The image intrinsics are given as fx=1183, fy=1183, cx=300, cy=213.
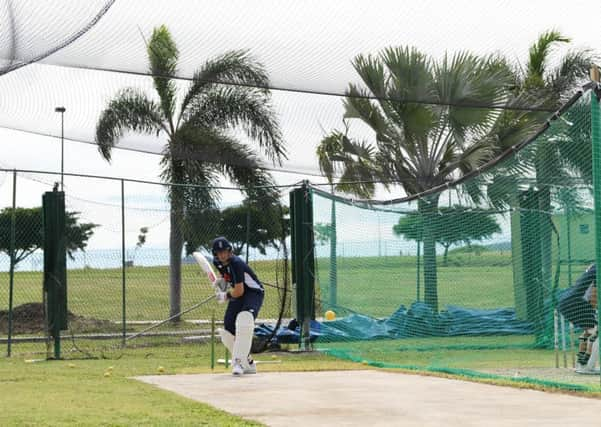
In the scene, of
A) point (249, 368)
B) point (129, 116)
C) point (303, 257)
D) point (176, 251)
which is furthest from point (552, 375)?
point (129, 116)

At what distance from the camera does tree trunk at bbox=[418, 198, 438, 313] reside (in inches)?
600

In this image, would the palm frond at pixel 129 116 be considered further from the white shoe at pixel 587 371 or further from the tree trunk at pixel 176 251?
the white shoe at pixel 587 371

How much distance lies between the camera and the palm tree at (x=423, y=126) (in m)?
20.0

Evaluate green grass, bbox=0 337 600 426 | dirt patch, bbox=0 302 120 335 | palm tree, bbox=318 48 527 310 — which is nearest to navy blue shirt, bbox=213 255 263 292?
green grass, bbox=0 337 600 426

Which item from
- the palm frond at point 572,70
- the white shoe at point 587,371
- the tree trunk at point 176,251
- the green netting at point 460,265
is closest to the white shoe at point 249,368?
the green netting at point 460,265

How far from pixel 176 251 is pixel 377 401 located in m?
9.43

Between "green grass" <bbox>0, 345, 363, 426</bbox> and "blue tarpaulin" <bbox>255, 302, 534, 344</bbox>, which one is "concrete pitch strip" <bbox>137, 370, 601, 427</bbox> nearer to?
"green grass" <bbox>0, 345, 363, 426</bbox>

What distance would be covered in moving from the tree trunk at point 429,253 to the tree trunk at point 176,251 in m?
4.06

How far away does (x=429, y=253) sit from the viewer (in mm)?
15594

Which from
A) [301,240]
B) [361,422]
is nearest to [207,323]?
[301,240]

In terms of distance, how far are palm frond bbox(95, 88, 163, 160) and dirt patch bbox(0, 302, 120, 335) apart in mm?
2949

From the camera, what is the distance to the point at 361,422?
25.4 ft

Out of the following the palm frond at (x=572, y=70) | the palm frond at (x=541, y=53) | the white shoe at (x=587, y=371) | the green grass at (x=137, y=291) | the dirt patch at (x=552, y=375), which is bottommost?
the dirt patch at (x=552, y=375)

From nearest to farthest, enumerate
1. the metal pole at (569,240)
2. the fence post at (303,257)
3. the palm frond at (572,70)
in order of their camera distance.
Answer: the metal pole at (569,240), the fence post at (303,257), the palm frond at (572,70)
